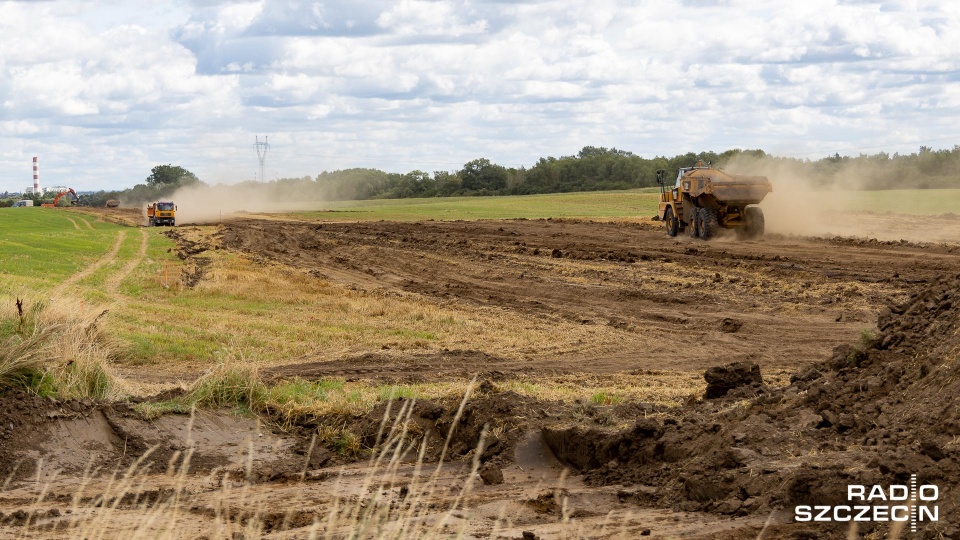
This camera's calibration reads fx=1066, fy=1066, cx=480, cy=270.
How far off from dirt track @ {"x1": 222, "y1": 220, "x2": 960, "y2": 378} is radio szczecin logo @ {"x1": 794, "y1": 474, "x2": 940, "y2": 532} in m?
7.66

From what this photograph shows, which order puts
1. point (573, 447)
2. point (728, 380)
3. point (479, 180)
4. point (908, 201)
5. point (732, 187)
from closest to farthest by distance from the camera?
1. point (573, 447)
2. point (728, 380)
3. point (732, 187)
4. point (908, 201)
5. point (479, 180)

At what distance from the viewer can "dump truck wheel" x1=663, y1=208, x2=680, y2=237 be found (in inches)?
1417

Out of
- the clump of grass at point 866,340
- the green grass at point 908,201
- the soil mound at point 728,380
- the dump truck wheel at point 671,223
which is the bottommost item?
the soil mound at point 728,380

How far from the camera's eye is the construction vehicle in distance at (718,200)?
1260 inches

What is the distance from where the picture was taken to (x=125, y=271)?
97.1 ft

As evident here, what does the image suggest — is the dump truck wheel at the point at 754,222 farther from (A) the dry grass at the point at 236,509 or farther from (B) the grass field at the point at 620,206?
(A) the dry grass at the point at 236,509

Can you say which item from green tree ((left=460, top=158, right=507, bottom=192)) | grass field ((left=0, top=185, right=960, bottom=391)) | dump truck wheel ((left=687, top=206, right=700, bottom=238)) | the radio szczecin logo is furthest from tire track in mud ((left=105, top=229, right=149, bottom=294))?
green tree ((left=460, top=158, right=507, bottom=192))

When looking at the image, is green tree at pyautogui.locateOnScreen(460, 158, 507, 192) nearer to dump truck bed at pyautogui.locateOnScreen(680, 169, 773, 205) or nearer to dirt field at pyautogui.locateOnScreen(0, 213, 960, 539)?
dump truck bed at pyautogui.locateOnScreen(680, 169, 773, 205)

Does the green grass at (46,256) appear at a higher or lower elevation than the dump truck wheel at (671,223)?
lower

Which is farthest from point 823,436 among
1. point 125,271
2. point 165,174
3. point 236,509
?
point 165,174

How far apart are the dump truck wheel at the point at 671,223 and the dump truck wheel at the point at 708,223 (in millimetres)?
2570

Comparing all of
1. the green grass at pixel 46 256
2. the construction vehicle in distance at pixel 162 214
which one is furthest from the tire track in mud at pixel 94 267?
the construction vehicle in distance at pixel 162 214

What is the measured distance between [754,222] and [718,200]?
1.45m

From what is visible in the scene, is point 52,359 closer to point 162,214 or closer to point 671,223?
point 671,223
